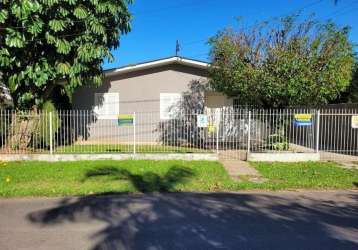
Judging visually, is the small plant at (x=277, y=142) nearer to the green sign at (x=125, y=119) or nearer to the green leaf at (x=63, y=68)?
the green sign at (x=125, y=119)

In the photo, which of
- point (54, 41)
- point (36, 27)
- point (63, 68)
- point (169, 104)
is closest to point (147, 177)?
point (63, 68)

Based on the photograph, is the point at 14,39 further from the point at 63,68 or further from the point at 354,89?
the point at 354,89

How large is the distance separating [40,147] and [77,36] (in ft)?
13.6

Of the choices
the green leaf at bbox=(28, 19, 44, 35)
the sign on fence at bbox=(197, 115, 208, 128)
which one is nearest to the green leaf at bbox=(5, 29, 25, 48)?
the green leaf at bbox=(28, 19, 44, 35)

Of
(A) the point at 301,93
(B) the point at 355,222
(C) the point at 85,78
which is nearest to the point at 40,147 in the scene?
(C) the point at 85,78

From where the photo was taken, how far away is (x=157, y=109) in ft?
52.6

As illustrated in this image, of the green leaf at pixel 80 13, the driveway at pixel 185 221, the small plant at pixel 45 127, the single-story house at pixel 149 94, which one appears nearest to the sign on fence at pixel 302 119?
the driveway at pixel 185 221

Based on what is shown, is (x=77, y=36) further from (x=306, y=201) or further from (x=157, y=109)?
(x=306, y=201)

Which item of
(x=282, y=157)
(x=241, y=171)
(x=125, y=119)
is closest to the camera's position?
(x=241, y=171)

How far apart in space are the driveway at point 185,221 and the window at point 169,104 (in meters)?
8.63

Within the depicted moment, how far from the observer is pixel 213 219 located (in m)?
5.80

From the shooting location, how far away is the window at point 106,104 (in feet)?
52.4

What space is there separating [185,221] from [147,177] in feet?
11.5

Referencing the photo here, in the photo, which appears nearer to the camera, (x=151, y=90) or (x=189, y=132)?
(x=189, y=132)
